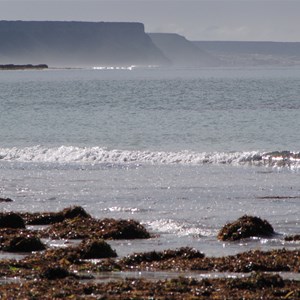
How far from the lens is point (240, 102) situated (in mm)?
77750

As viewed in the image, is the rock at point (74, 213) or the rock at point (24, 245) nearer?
the rock at point (24, 245)

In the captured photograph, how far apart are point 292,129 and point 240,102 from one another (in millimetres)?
27650

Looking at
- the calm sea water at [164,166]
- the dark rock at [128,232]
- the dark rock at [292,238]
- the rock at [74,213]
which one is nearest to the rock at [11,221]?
the rock at [74,213]

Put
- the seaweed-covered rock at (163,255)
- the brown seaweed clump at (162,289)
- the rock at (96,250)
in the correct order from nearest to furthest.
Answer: the brown seaweed clump at (162,289), the seaweed-covered rock at (163,255), the rock at (96,250)

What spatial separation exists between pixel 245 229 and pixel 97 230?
2711mm

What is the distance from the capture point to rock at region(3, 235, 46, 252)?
16656mm

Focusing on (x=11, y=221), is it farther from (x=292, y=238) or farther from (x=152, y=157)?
(x=152, y=157)

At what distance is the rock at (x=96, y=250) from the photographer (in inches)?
620

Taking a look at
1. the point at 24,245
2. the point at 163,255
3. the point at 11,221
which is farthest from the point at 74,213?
the point at 163,255

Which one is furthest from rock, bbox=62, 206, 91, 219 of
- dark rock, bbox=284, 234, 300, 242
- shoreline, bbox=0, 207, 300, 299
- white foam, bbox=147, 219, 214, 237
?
dark rock, bbox=284, 234, 300, 242

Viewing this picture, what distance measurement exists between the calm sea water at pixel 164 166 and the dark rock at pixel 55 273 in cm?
296

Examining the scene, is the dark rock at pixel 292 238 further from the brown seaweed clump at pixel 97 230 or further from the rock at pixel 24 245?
the rock at pixel 24 245

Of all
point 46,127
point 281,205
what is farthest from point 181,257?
point 46,127

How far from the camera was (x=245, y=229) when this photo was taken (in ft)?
58.1
